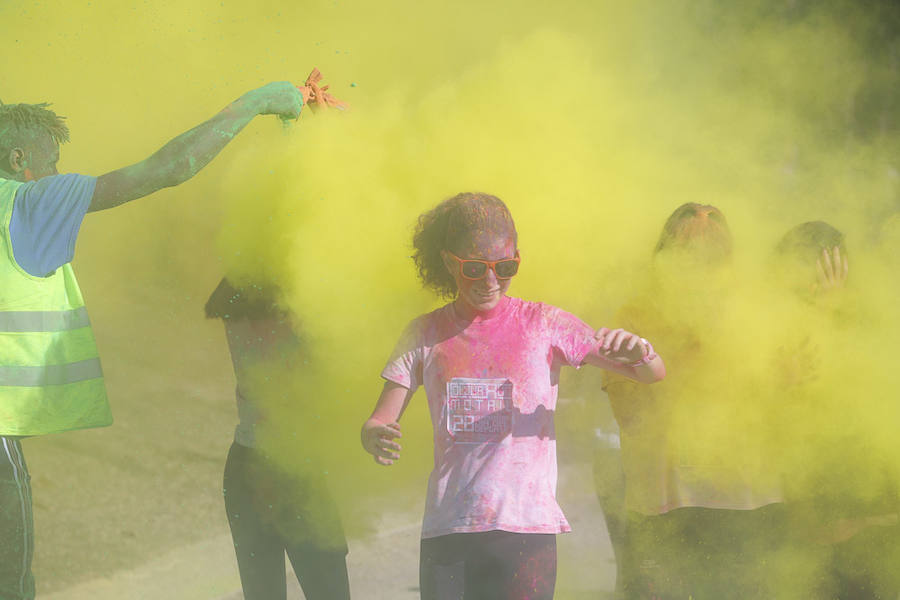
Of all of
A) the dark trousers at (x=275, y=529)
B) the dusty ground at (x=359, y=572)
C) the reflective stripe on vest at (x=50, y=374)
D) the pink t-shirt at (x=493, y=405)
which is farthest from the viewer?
the dusty ground at (x=359, y=572)

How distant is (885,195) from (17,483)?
3462 millimetres

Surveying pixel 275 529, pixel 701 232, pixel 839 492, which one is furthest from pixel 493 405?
pixel 839 492

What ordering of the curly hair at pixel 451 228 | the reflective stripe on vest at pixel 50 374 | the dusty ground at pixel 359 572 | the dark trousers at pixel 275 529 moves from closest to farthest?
the curly hair at pixel 451 228 < the reflective stripe on vest at pixel 50 374 < the dark trousers at pixel 275 529 < the dusty ground at pixel 359 572

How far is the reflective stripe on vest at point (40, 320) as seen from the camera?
3006 millimetres

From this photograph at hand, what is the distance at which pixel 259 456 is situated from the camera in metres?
3.32

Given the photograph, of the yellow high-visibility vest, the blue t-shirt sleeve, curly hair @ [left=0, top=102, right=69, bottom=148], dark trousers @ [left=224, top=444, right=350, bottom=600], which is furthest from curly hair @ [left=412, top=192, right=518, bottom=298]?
curly hair @ [left=0, top=102, right=69, bottom=148]

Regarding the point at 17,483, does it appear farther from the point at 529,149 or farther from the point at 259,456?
the point at 529,149

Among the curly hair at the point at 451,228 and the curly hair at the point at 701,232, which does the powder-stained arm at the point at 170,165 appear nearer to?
the curly hair at the point at 451,228

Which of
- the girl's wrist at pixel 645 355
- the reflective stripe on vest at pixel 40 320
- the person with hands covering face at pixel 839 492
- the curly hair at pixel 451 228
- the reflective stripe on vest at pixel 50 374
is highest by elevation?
the curly hair at pixel 451 228

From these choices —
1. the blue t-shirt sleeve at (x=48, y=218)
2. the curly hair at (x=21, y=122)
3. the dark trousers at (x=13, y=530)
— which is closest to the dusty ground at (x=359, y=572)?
the dark trousers at (x=13, y=530)

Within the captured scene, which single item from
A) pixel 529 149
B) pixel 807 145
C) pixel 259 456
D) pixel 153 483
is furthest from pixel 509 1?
pixel 153 483

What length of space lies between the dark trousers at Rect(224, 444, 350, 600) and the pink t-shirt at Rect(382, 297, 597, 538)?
2.24 ft

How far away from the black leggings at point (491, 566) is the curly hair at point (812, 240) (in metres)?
1.34

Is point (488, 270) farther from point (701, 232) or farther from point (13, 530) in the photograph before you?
point (13, 530)
